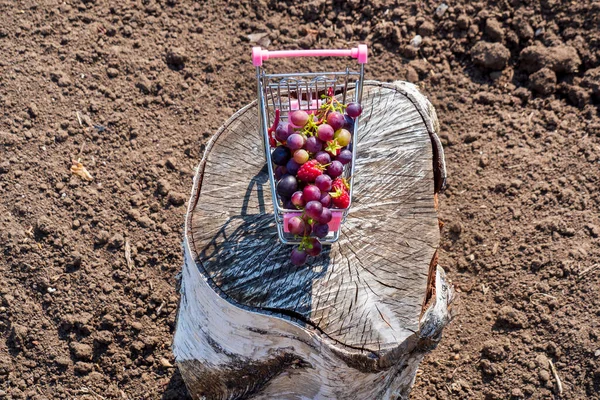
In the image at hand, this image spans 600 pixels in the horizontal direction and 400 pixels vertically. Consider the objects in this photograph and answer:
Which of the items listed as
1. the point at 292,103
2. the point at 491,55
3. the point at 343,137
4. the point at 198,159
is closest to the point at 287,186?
the point at 343,137

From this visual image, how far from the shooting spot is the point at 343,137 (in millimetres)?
2236

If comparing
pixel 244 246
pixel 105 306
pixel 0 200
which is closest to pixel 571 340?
pixel 244 246

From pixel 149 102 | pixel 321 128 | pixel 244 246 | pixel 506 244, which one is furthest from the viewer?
pixel 149 102

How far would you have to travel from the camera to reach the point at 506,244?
3.45 metres

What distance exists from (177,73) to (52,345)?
5.93ft

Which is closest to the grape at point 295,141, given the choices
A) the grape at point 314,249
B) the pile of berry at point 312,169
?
the pile of berry at point 312,169

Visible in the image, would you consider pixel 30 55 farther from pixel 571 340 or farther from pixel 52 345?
pixel 571 340

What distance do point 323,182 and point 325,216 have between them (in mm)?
118

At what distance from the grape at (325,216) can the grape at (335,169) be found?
154mm

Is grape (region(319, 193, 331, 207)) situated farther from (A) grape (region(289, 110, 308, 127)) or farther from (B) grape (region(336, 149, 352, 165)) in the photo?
(A) grape (region(289, 110, 308, 127))

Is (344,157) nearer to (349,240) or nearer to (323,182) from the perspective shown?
(323,182)

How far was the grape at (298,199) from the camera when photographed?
2.10 metres

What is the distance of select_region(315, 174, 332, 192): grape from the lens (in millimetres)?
2090

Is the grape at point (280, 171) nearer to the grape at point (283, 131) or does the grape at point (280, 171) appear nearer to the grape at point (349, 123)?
the grape at point (283, 131)
